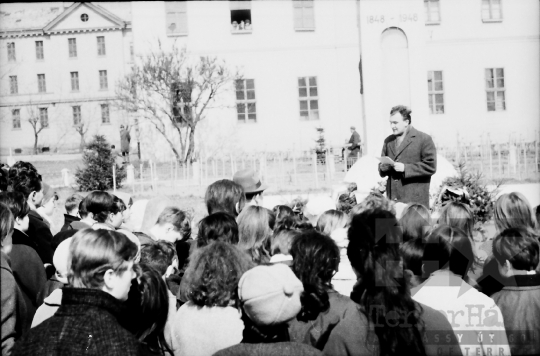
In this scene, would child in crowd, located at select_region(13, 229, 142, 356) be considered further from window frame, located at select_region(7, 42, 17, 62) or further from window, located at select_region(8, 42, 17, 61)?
window, located at select_region(8, 42, 17, 61)

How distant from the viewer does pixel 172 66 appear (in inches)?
1069

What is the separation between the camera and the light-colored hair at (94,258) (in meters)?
2.98

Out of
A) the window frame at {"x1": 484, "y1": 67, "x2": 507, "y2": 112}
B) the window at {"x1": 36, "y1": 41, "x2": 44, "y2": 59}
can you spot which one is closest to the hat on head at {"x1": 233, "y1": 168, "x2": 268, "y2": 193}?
the window frame at {"x1": 484, "y1": 67, "x2": 507, "y2": 112}

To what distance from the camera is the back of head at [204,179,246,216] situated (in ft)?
17.9

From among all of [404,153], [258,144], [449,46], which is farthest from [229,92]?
[404,153]

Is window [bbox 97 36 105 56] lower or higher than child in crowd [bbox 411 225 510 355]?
higher

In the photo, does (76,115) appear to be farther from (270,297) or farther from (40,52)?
(270,297)

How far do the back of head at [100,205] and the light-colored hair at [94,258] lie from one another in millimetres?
2096

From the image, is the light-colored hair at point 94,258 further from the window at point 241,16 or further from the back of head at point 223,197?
the window at point 241,16

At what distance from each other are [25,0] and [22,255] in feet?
5.36

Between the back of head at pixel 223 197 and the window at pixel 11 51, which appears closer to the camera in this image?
the back of head at pixel 223 197

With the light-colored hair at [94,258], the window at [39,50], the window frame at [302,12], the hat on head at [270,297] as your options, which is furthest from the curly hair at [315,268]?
the window at [39,50]

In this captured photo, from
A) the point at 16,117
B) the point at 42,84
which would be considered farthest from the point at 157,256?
the point at 42,84

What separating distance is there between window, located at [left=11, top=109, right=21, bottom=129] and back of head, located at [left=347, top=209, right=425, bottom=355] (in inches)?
2101
